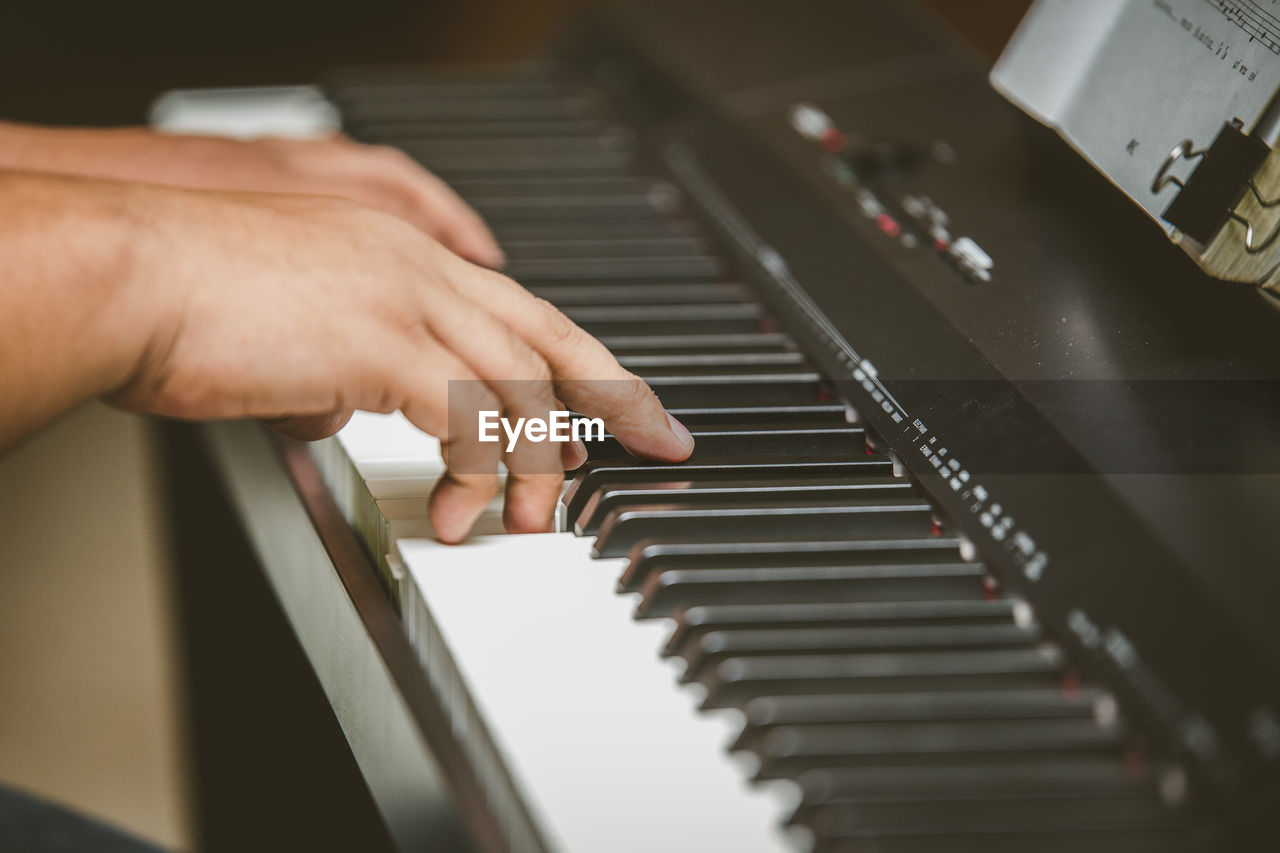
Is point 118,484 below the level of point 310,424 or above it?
below

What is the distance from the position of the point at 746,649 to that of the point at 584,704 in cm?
9

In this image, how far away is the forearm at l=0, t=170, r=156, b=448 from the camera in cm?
63

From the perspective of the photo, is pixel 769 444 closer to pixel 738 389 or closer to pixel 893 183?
pixel 738 389

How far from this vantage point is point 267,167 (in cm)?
113

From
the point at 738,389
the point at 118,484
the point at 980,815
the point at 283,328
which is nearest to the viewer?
the point at 980,815

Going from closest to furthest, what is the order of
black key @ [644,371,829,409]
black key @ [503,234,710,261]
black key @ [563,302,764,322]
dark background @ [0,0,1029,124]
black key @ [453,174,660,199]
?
black key @ [644,371,829,409] < black key @ [563,302,764,322] < black key @ [503,234,710,261] < black key @ [453,174,660,199] < dark background @ [0,0,1029,124]

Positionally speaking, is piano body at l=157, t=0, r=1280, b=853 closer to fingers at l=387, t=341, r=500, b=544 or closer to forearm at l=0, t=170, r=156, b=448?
fingers at l=387, t=341, r=500, b=544

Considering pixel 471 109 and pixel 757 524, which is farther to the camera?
pixel 471 109

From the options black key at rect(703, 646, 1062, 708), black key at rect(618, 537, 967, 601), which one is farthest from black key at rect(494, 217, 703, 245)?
black key at rect(703, 646, 1062, 708)

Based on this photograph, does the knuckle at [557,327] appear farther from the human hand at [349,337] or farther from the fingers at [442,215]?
the fingers at [442,215]

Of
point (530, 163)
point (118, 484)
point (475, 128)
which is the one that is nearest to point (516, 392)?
point (530, 163)

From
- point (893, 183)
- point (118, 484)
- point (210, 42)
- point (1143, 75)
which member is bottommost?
point (118, 484)

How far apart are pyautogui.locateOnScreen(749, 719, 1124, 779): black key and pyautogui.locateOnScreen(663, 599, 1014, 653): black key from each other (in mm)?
80

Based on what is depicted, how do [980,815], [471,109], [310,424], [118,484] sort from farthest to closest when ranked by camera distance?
[118,484], [471,109], [310,424], [980,815]
